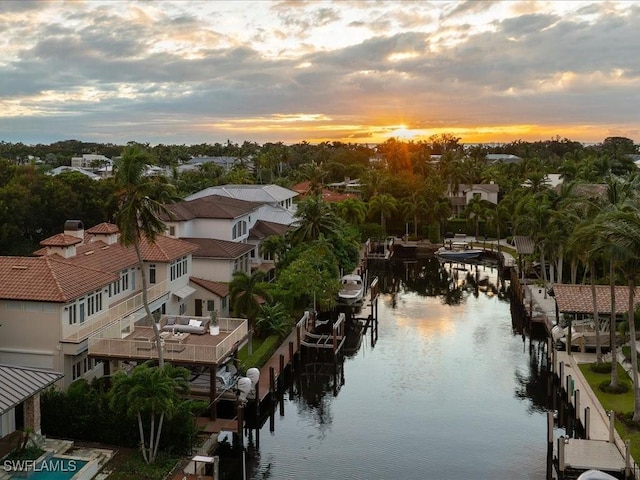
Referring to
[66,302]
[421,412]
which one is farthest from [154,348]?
[421,412]

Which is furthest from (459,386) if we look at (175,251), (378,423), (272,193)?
(272,193)

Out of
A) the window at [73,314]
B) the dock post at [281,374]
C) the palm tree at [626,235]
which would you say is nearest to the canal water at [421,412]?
the dock post at [281,374]

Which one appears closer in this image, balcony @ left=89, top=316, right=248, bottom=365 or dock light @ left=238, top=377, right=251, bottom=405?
balcony @ left=89, top=316, right=248, bottom=365

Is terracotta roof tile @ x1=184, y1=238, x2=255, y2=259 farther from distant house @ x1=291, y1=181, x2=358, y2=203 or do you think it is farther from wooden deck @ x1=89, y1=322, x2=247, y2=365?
distant house @ x1=291, y1=181, x2=358, y2=203

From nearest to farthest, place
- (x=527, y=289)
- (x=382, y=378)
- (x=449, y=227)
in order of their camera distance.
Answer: (x=382, y=378)
(x=527, y=289)
(x=449, y=227)

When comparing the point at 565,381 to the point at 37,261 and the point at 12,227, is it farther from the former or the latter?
the point at 12,227

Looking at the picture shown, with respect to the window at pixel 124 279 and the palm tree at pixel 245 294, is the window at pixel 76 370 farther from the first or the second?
the palm tree at pixel 245 294

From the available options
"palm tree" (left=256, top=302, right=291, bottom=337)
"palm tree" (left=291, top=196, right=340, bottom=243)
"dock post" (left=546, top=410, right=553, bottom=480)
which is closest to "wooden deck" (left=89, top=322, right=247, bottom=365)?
"palm tree" (left=256, top=302, right=291, bottom=337)

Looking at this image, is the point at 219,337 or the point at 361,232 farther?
the point at 361,232
